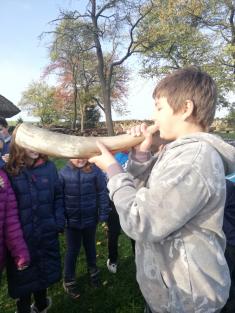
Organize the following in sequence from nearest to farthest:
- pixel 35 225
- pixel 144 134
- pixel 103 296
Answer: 1. pixel 144 134
2. pixel 35 225
3. pixel 103 296

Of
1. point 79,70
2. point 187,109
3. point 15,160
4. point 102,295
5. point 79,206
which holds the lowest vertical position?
point 102,295

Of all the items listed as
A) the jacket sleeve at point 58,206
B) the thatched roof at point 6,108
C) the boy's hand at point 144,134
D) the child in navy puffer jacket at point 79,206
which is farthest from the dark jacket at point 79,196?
the thatched roof at point 6,108

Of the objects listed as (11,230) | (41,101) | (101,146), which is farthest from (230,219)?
(41,101)

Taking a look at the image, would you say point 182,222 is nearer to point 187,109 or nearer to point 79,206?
point 187,109

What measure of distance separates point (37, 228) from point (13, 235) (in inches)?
12.6

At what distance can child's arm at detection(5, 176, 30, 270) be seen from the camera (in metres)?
3.30

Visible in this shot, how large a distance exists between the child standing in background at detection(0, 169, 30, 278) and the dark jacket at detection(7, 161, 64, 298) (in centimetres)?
11

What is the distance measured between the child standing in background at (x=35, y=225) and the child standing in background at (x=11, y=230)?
111 millimetres

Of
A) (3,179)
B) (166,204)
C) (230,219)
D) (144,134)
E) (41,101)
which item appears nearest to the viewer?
(166,204)

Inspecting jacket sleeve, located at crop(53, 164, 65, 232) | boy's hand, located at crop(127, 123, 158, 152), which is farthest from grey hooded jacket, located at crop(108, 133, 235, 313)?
jacket sleeve, located at crop(53, 164, 65, 232)

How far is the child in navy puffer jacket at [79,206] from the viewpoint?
4695mm

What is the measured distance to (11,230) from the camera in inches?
130

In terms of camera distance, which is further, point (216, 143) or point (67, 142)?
point (67, 142)

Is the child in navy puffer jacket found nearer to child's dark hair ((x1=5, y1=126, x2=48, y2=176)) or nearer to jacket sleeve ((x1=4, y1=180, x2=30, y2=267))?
child's dark hair ((x1=5, y1=126, x2=48, y2=176))
